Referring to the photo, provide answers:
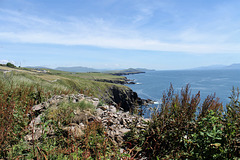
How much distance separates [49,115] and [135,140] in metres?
3.05

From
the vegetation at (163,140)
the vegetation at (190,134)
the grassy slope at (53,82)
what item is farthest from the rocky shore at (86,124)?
the grassy slope at (53,82)

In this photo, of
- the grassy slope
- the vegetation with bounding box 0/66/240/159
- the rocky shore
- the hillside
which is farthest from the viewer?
the hillside

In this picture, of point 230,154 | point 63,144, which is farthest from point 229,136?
point 63,144

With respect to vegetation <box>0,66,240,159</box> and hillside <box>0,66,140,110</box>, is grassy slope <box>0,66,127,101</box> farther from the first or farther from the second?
vegetation <box>0,66,240,159</box>

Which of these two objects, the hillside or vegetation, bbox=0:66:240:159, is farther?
the hillside

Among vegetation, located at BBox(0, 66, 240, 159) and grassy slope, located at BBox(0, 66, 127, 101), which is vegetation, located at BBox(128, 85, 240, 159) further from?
grassy slope, located at BBox(0, 66, 127, 101)

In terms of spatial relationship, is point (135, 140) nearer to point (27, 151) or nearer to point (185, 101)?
point (185, 101)

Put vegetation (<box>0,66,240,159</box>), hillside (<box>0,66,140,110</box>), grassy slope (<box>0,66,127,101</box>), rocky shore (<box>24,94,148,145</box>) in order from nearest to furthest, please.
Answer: vegetation (<box>0,66,240,159</box>), rocky shore (<box>24,94,148,145</box>), grassy slope (<box>0,66,127,101</box>), hillside (<box>0,66,140,110</box>)

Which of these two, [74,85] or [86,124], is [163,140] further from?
[74,85]

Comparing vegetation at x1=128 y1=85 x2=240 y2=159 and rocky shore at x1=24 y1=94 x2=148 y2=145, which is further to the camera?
rocky shore at x1=24 y1=94 x2=148 y2=145

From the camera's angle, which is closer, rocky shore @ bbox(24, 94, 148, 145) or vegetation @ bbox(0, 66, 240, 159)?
vegetation @ bbox(0, 66, 240, 159)

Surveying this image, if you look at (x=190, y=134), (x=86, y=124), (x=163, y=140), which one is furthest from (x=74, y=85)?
(x=190, y=134)

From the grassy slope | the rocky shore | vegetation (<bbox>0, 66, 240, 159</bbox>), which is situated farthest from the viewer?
the grassy slope

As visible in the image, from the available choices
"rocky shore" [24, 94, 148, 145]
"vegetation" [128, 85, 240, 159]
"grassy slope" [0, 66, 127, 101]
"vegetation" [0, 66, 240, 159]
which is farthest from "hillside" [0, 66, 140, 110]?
"vegetation" [0, 66, 240, 159]
